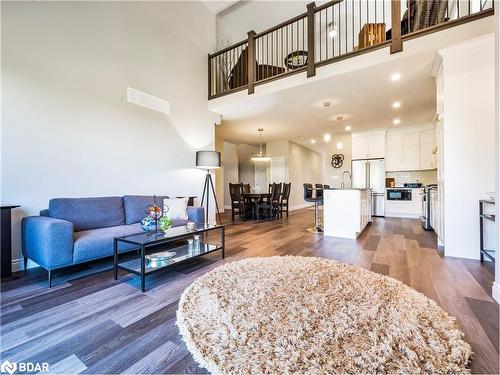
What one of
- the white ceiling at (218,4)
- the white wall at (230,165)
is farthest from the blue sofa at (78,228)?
the white wall at (230,165)

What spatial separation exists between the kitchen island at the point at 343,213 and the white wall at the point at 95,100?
2.69 m

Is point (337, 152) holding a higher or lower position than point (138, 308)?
higher

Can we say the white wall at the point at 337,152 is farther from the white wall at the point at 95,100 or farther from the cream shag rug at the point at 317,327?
the cream shag rug at the point at 317,327

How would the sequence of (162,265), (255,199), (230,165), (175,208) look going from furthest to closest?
(230,165), (255,199), (175,208), (162,265)

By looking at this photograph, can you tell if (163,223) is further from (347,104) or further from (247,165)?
(247,165)

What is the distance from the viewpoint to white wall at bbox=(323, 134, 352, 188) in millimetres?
8352

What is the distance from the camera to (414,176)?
670cm

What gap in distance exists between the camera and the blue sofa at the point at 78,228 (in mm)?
2131

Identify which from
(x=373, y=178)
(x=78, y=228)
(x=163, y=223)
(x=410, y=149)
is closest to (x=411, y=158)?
(x=410, y=149)

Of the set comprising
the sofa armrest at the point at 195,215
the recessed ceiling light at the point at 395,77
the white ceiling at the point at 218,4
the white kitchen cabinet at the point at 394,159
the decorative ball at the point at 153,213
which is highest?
the white ceiling at the point at 218,4

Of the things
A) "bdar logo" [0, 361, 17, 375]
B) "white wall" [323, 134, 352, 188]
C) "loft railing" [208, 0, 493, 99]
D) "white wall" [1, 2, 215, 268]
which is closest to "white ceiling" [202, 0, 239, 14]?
"white wall" [1, 2, 215, 268]

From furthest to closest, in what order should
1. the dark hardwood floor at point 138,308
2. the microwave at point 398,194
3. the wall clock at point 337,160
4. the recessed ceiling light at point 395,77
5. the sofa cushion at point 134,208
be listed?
1. the wall clock at point 337,160
2. the microwave at point 398,194
3. the recessed ceiling light at point 395,77
4. the sofa cushion at point 134,208
5. the dark hardwood floor at point 138,308

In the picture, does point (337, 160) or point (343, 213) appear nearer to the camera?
point (343, 213)

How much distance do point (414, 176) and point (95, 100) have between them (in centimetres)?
781
